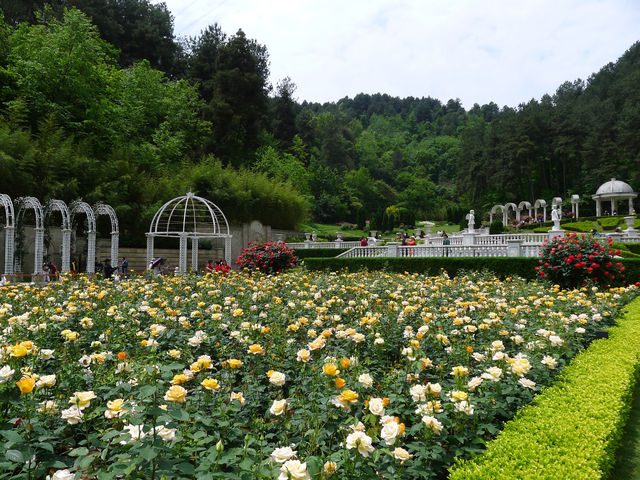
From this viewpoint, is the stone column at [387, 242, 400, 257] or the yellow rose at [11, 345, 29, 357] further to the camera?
the stone column at [387, 242, 400, 257]

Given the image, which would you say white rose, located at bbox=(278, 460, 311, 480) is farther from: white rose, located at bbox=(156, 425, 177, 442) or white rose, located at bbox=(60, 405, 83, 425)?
white rose, located at bbox=(60, 405, 83, 425)

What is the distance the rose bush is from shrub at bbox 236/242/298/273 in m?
8.74

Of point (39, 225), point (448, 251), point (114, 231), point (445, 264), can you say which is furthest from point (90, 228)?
point (448, 251)

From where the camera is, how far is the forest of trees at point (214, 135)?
1867 centimetres

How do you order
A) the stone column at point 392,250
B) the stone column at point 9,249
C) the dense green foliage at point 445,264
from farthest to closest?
the stone column at point 392,250
the stone column at point 9,249
the dense green foliage at point 445,264

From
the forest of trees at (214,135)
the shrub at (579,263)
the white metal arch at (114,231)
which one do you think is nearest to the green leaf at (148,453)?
the shrub at (579,263)

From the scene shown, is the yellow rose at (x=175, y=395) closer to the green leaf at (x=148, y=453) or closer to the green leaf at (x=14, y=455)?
the green leaf at (x=148, y=453)

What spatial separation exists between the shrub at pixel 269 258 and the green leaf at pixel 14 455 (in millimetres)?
12144

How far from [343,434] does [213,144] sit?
30945 millimetres

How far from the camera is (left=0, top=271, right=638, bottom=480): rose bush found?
1.68 metres

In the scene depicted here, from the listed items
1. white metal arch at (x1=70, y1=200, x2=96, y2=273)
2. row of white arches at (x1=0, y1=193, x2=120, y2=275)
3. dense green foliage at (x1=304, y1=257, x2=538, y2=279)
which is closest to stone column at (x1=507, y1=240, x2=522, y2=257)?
dense green foliage at (x1=304, y1=257, x2=538, y2=279)


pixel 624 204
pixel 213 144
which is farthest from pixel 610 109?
pixel 213 144

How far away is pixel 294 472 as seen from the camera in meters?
1.43

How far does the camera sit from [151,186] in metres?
20.7
